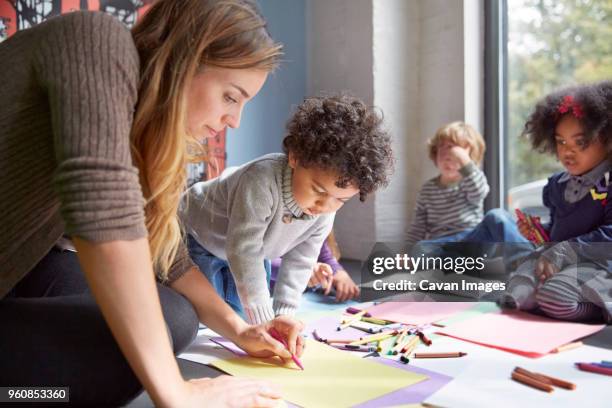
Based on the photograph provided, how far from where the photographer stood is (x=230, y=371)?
99 centimetres

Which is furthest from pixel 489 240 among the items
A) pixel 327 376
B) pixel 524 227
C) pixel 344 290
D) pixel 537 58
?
pixel 327 376

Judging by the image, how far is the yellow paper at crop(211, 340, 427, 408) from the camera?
879 millimetres

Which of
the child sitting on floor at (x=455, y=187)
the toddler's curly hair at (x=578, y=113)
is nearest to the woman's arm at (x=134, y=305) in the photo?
the toddler's curly hair at (x=578, y=113)

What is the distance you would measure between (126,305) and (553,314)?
1.13m

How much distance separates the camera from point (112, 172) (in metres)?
0.61

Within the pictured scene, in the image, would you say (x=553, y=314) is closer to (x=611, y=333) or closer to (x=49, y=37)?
(x=611, y=333)

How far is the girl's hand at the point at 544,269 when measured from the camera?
153 cm

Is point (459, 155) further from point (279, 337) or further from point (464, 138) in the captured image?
point (279, 337)

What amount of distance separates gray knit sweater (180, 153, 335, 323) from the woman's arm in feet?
1.82

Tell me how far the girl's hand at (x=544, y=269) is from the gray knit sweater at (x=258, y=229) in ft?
1.97

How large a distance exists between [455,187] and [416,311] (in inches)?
33.6

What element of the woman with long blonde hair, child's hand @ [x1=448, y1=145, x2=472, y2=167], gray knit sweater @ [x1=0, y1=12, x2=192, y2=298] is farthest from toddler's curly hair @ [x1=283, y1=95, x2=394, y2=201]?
child's hand @ [x1=448, y1=145, x2=472, y2=167]

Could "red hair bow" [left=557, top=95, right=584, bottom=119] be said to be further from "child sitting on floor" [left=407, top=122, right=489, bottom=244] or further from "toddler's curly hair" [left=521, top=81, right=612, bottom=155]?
"child sitting on floor" [left=407, top=122, right=489, bottom=244]

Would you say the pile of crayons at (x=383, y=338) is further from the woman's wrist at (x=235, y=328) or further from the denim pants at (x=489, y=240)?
the denim pants at (x=489, y=240)
